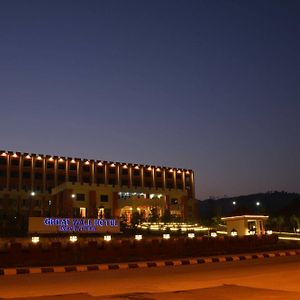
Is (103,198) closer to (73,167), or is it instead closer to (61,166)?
(73,167)

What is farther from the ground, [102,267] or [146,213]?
[146,213]

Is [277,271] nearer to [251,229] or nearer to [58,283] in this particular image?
[58,283]

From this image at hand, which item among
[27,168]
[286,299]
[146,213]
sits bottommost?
[286,299]

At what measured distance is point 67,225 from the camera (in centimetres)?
2695

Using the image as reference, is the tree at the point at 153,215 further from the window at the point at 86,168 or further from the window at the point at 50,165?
the window at the point at 50,165

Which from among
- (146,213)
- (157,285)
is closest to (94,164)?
(146,213)

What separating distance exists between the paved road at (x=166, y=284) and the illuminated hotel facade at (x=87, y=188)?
30713 millimetres

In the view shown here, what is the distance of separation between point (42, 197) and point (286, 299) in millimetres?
55601

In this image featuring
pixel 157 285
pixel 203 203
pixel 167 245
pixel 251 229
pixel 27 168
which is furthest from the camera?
pixel 203 203

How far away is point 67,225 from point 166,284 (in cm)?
1687

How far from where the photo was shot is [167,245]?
20.0 metres

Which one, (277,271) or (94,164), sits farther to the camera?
(94,164)

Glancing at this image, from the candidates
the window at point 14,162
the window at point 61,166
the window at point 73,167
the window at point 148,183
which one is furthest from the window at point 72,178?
the window at point 148,183

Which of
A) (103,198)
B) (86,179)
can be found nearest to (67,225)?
(103,198)
